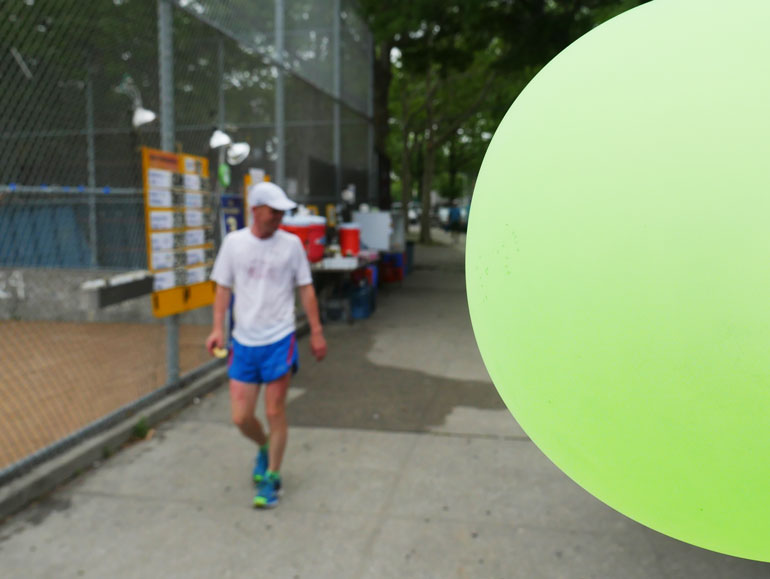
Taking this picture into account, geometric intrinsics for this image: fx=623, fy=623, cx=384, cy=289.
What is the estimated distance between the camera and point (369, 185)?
14375 millimetres

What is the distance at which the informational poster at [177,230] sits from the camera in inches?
207

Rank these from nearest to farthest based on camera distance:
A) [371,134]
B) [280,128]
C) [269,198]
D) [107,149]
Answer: [269,198] → [280,128] → [107,149] → [371,134]

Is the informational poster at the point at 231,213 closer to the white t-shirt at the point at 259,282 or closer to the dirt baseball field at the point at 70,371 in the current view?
the dirt baseball field at the point at 70,371

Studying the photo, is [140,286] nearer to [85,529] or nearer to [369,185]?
[85,529]

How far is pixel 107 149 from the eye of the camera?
863cm

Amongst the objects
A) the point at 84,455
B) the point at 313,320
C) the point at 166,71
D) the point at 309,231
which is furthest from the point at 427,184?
the point at 84,455

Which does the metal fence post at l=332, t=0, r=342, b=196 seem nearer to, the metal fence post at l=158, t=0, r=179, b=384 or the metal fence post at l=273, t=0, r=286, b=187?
the metal fence post at l=273, t=0, r=286, b=187

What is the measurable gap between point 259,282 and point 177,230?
2280mm

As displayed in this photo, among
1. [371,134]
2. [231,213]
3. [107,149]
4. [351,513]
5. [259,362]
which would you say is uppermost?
[371,134]

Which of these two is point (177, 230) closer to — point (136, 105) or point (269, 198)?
point (136, 105)

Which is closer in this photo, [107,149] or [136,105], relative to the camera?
[136,105]

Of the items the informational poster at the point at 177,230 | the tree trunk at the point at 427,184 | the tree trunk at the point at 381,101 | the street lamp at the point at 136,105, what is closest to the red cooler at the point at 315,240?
the informational poster at the point at 177,230

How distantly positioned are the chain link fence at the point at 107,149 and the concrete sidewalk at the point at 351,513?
980 millimetres
